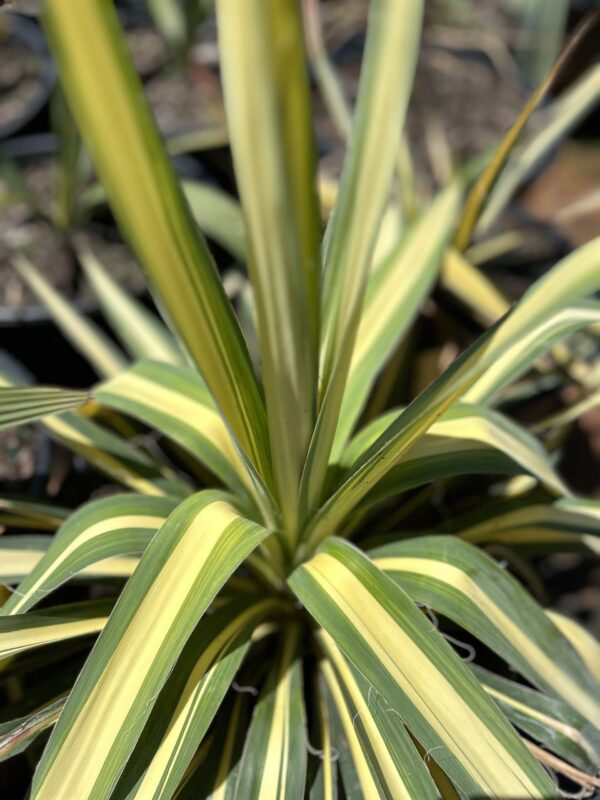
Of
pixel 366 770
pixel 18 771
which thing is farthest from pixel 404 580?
pixel 18 771

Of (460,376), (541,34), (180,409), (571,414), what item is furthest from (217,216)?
(541,34)

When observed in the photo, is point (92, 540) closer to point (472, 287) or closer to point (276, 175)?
point (276, 175)

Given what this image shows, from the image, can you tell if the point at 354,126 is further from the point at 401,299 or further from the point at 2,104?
the point at 2,104

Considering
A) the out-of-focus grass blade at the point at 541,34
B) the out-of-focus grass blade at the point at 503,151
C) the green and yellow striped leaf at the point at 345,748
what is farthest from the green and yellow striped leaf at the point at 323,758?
the out-of-focus grass blade at the point at 541,34

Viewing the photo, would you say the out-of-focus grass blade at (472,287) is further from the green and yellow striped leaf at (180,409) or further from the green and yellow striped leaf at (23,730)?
the green and yellow striped leaf at (23,730)

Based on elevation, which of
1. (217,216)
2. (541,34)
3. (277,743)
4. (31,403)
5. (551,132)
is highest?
(541,34)

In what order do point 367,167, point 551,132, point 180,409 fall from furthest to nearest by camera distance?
point 551,132 < point 180,409 < point 367,167
